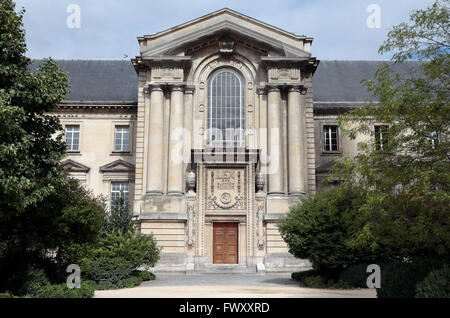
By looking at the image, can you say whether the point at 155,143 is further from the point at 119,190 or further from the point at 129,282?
the point at 129,282

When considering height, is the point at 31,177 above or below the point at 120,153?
below

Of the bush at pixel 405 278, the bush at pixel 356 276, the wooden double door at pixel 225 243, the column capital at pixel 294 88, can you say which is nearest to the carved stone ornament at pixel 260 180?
the wooden double door at pixel 225 243

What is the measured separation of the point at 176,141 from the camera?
102ft

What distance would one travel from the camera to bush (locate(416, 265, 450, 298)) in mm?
10836

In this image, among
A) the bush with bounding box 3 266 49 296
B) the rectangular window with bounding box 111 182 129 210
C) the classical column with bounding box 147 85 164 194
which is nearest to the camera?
the bush with bounding box 3 266 49 296

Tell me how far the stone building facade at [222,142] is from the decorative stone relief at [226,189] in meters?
0.06

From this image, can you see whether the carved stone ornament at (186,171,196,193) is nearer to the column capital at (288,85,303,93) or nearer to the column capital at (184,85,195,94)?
the column capital at (184,85,195,94)

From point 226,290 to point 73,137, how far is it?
21763mm

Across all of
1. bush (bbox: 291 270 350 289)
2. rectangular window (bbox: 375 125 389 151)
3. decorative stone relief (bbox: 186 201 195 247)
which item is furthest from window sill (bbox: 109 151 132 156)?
rectangular window (bbox: 375 125 389 151)

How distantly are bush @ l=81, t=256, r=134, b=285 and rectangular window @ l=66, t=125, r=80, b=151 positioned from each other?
15973mm

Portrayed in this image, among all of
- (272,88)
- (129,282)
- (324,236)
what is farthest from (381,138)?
(272,88)

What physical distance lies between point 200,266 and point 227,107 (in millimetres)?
10254

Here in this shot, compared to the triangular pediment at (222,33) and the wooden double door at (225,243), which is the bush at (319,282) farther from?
the triangular pediment at (222,33)
